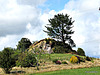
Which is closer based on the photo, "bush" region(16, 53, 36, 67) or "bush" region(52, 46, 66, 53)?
"bush" region(16, 53, 36, 67)

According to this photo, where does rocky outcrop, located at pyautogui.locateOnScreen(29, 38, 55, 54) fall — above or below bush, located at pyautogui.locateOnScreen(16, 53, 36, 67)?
above

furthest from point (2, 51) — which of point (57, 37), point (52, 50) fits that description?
point (57, 37)

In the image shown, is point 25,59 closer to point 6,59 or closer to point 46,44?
point 6,59

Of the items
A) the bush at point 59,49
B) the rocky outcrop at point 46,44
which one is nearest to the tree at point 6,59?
the rocky outcrop at point 46,44

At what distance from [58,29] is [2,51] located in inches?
1487

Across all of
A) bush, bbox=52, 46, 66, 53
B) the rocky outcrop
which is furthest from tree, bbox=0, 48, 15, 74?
bush, bbox=52, 46, 66, 53

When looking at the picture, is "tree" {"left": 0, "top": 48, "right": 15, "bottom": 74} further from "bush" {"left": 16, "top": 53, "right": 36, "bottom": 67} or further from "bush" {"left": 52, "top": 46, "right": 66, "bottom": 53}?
"bush" {"left": 52, "top": 46, "right": 66, "bottom": 53}

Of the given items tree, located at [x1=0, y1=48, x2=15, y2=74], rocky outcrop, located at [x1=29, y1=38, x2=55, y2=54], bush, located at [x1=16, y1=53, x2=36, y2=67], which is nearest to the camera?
tree, located at [x1=0, y1=48, x2=15, y2=74]

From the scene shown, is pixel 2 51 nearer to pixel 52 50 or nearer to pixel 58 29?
pixel 52 50

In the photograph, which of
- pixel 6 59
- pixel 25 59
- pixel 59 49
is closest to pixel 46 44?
pixel 59 49

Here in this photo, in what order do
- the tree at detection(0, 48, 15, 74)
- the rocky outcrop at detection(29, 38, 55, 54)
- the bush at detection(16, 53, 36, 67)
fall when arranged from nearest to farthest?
the tree at detection(0, 48, 15, 74)
the bush at detection(16, 53, 36, 67)
the rocky outcrop at detection(29, 38, 55, 54)

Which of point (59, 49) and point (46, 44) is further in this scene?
point (46, 44)

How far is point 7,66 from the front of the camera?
28188 mm

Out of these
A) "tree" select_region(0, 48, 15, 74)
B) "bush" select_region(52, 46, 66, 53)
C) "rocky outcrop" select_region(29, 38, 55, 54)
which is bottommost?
"tree" select_region(0, 48, 15, 74)
